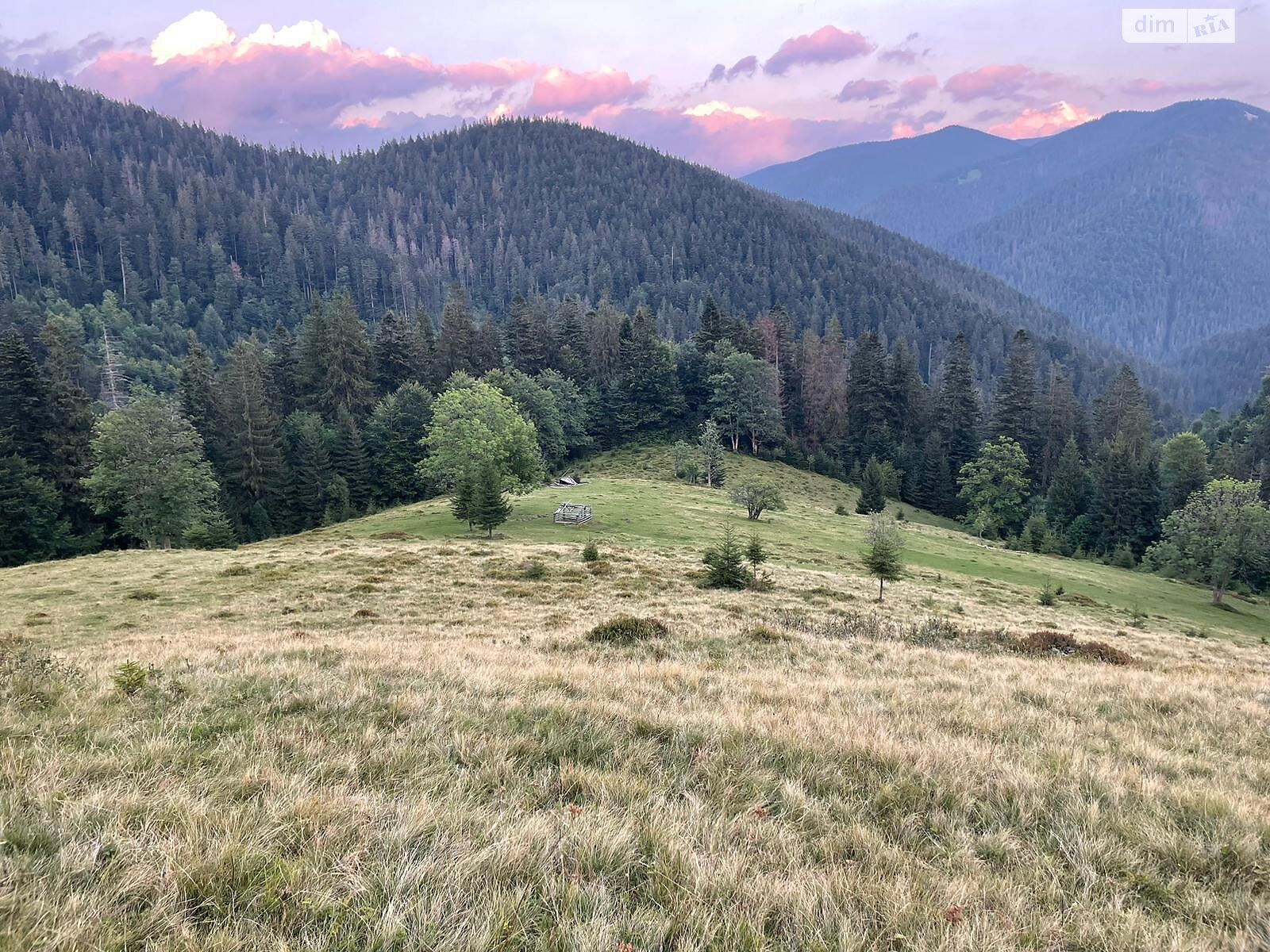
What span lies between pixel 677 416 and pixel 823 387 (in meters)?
27.5

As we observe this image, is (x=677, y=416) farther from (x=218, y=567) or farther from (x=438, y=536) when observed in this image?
(x=218, y=567)

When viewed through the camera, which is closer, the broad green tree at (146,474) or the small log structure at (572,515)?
the small log structure at (572,515)

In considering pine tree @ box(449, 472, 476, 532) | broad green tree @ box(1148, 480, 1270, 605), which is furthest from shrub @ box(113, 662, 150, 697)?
broad green tree @ box(1148, 480, 1270, 605)

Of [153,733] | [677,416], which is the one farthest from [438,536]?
[677,416]

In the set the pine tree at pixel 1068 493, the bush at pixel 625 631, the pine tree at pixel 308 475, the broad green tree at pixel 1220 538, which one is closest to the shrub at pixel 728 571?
the bush at pixel 625 631

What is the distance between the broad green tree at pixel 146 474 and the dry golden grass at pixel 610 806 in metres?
44.9

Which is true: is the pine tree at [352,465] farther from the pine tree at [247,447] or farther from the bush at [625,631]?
the bush at [625,631]

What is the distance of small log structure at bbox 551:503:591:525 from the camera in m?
44.0

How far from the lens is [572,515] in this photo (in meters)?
44.3

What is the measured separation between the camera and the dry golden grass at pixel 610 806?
10.5ft

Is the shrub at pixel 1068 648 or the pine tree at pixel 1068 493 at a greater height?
the shrub at pixel 1068 648

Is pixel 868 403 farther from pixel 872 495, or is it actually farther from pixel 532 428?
pixel 532 428

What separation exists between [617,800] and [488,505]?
118 ft

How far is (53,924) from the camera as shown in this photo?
279 cm
